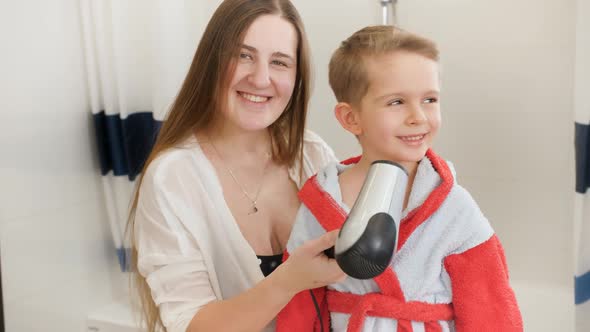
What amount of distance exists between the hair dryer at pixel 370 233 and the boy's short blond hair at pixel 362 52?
0.76ft

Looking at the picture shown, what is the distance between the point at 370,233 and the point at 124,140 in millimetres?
1262

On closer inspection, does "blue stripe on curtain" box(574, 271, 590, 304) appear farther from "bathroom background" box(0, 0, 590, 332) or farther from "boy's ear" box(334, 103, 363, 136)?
"boy's ear" box(334, 103, 363, 136)

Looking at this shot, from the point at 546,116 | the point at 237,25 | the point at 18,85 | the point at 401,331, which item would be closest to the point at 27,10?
the point at 18,85

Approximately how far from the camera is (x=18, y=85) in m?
1.55

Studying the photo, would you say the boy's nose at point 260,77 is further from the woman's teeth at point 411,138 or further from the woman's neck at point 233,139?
the woman's teeth at point 411,138

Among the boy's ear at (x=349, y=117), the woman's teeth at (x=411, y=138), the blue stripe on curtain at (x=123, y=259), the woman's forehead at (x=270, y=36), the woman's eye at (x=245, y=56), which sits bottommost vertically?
the blue stripe on curtain at (x=123, y=259)

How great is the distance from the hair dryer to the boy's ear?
23cm

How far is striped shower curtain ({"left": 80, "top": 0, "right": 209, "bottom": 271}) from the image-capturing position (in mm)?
1768

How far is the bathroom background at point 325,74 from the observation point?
1572 millimetres

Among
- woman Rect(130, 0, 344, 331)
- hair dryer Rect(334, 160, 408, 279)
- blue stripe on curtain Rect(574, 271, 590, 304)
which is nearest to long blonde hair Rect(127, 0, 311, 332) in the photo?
woman Rect(130, 0, 344, 331)

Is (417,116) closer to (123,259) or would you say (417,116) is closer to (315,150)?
(315,150)

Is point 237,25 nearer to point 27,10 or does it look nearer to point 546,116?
point 27,10

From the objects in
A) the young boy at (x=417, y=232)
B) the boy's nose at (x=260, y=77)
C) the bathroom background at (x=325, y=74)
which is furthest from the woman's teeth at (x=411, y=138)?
the bathroom background at (x=325, y=74)

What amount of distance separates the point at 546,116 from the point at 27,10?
1.30 meters
